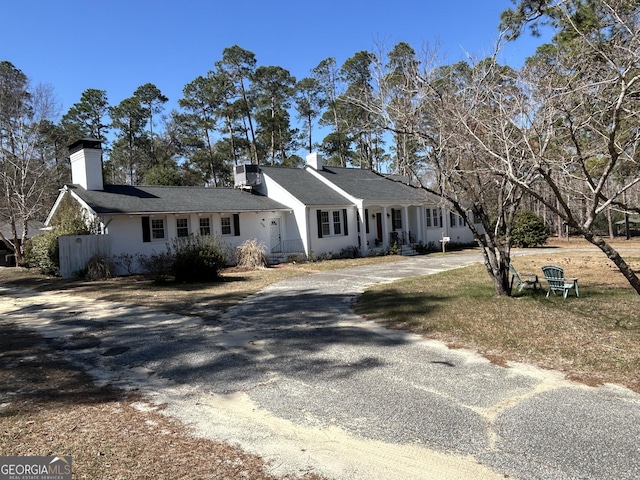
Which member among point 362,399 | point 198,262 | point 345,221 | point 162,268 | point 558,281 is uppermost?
point 345,221

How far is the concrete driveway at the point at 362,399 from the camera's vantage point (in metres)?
3.52

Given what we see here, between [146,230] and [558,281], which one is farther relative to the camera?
[146,230]

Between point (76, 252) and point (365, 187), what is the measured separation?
1607cm

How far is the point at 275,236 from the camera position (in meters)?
23.3

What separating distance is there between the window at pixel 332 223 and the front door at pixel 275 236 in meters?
2.16

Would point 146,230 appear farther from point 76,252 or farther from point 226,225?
point 226,225

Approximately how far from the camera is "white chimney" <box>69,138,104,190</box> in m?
20.2

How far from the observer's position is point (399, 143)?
1059 cm

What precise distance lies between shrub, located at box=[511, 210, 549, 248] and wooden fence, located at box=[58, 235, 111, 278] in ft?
70.1

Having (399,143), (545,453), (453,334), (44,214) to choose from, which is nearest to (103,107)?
(44,214)

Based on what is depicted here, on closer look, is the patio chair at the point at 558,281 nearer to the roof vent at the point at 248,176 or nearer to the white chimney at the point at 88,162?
the roof vent at the point at 248,176

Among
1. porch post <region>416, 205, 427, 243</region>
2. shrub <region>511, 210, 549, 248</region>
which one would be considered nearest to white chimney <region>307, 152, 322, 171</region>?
porch post <region>416, 205, 427, 243</region>

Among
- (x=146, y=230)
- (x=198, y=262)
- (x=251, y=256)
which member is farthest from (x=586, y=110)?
(x=146, y=230)

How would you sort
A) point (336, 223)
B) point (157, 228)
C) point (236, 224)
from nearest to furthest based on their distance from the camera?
point (157, 228) → point (236, 224) → point (336, 223)
